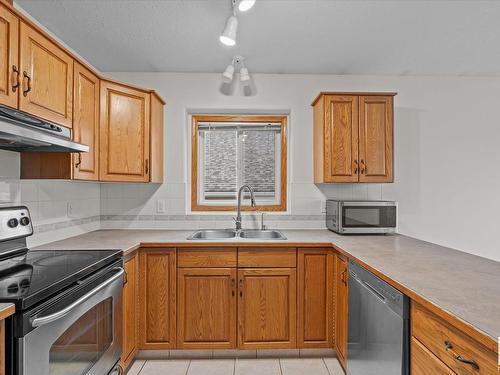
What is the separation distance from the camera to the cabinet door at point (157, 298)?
228 cm

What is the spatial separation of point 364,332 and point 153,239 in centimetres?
157

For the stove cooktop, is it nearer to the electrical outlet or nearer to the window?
the electrical outlet

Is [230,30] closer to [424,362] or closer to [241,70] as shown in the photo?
[241,70]

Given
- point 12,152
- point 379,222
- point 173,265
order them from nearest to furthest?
point 12,152
point 173,265
point 379,222

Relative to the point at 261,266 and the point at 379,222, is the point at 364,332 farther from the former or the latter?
the point at 379,222

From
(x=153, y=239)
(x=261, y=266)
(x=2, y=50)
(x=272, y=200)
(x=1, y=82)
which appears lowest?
(x=261, y=266)

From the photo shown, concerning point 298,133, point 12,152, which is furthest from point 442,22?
point 12,152

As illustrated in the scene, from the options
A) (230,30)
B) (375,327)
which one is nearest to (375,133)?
(230,30)

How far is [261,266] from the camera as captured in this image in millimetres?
2314

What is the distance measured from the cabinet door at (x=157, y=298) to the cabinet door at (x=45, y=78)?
1081 millimetres

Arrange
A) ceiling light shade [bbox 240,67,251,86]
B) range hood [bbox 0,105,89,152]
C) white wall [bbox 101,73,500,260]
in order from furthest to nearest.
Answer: white wall [bbox 101,73,500,260], ceiling light shade [bbox 240,67,251,86], range hood [bbox 0,105,89,152]

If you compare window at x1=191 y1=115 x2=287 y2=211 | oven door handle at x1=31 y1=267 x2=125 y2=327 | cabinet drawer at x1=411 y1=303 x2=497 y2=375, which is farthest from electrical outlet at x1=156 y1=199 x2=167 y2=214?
cabinet drawer at x1=411 y1=303 x2=497 y2=375

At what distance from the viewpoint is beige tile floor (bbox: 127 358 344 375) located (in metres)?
2.16

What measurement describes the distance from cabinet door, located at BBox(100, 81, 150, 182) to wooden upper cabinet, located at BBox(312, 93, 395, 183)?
4.92 ft
